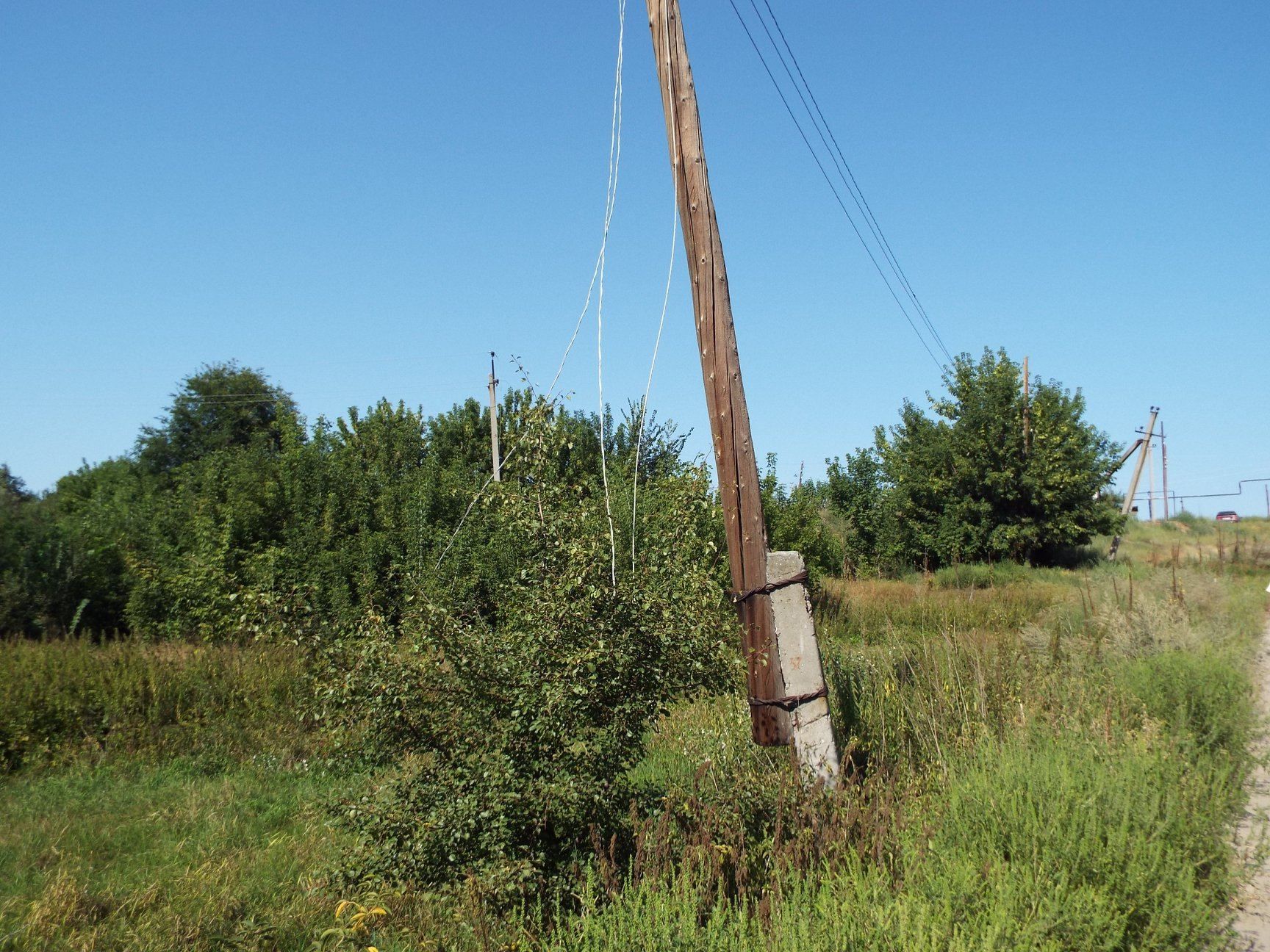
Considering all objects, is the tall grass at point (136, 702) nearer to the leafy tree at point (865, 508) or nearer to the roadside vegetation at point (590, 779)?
the roadside vegetation at point (590, 779)

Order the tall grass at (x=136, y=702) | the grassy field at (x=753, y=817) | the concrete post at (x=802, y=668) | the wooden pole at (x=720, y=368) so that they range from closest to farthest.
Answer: the grassy field at (x=753, y=817)
the concrete post at (x=802, y=668)
the wooden pole at (x=720, y=368)
the tall grass at (x=136, y=702)

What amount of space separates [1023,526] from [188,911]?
28613 millimetres

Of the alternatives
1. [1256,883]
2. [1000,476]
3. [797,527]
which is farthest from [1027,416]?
[1256,883]

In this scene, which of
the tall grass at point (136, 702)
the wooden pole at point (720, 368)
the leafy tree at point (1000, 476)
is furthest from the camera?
the leafy tree at point (1000, 476)

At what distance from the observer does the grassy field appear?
3445 millimetres

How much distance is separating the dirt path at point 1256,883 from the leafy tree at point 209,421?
32.6 m

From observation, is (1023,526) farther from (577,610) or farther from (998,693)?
(577,610)

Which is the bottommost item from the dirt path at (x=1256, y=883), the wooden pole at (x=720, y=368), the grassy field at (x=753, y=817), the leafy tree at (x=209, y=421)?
the dirt path at (x=1256, y=883)

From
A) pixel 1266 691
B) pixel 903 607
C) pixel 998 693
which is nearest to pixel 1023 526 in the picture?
pixel 903 607

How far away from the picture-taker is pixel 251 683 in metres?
9.22

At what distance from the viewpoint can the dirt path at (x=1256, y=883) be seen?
4.06 metres

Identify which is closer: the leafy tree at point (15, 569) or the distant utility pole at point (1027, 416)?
the leafy tree at point (15, 569)

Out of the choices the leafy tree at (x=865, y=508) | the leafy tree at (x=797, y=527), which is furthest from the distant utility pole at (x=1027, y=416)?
the leafy tree at (x=797, y=527)

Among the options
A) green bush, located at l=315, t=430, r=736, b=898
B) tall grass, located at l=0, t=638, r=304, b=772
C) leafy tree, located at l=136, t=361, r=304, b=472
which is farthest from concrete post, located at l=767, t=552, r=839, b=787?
leafy tree, located at l=136, t=361, r=304, b=472
